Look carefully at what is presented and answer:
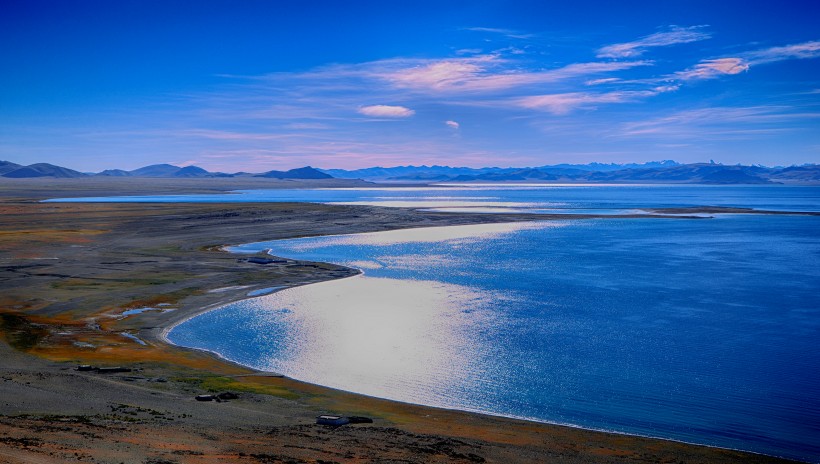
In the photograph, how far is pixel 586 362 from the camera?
85.8 feet

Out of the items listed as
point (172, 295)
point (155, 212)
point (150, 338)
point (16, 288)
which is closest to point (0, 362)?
point (150, 338)

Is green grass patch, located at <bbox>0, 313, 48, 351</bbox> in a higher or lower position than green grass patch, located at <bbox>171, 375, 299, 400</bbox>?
higher

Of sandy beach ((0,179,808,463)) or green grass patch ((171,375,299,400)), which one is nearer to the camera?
sandy beach ((0,179,808,463))

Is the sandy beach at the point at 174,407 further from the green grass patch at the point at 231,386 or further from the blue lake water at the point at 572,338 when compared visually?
the blue lake water at the point at 572,338

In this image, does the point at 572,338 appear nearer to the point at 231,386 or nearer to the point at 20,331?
the point at 231,386

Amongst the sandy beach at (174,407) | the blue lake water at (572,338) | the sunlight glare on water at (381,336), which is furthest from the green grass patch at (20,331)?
the sunlight glare on water at (381,336)

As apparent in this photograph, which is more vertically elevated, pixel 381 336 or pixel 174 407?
pixel 174 407

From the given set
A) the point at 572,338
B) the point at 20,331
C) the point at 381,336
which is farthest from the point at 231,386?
the point at 572,338

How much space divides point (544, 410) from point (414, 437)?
544 cm

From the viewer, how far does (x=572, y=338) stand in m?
30.0

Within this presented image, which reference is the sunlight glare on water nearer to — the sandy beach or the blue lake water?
the blue lake water

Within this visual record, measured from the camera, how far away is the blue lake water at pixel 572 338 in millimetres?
21031

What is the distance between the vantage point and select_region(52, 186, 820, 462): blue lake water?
828 inches

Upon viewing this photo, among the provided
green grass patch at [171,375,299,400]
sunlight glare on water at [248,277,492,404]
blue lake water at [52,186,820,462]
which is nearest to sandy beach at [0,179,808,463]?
green grass patch at [171,375,299,400]
